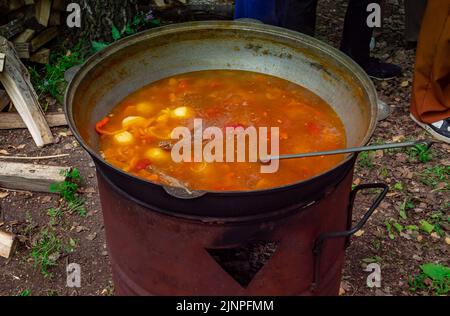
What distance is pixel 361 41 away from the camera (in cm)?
526

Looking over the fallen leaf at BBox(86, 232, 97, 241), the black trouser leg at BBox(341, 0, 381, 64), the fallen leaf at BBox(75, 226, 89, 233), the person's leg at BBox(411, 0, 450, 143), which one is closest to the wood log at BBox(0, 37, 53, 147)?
the fallen leaf at BBox(75, 226, 89, 233)

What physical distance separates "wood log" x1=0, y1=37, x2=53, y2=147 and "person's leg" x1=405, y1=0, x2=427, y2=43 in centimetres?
403

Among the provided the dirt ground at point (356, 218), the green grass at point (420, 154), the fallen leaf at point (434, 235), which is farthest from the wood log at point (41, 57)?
the fallen leaf at point (434, 235)

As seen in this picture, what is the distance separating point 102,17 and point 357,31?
2.64m

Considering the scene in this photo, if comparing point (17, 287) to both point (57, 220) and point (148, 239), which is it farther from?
point (148, 239)

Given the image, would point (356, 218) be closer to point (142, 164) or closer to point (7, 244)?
point (142, 164)

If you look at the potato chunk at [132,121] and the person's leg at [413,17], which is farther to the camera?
the person's leg at [413,17]

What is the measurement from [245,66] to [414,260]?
6.22 feet

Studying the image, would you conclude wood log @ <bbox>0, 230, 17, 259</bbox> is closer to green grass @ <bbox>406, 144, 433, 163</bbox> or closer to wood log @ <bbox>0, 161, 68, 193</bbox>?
wood log @ <bbox>0, 161, 68, 193</bbox>

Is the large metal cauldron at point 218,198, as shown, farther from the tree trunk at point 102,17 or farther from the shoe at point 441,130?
the tree trunk at point 102,17

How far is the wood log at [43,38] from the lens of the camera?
5336mm

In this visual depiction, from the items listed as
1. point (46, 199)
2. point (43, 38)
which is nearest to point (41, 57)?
point (43, 38)

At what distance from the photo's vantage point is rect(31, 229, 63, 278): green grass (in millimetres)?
3615

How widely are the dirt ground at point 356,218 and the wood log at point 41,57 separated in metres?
0.96
